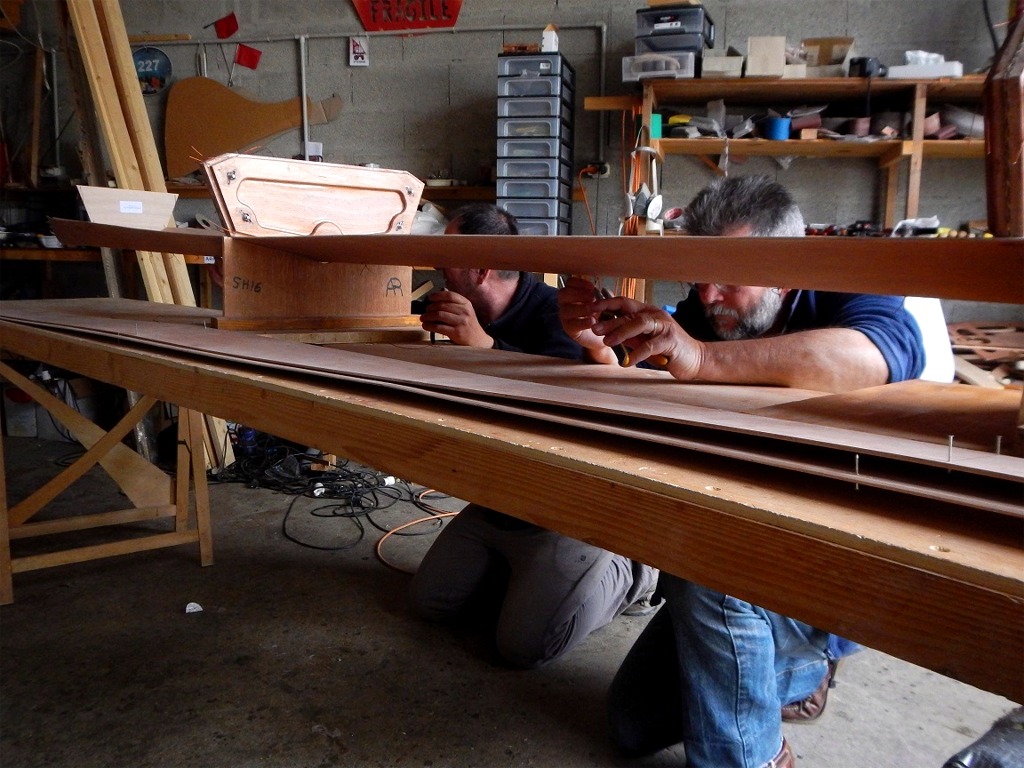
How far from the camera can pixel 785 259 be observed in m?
0.73

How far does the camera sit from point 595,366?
4.19 ft

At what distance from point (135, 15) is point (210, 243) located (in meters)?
4.44

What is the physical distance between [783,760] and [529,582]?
2.31ft

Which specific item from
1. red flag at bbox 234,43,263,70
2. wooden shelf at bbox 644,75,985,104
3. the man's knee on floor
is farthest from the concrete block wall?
the man's knee on floor

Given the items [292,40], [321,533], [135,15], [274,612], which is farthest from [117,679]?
[135,15]

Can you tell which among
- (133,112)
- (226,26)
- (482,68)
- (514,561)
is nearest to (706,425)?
(514,561)

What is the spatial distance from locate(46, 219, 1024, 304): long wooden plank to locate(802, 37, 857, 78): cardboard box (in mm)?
2871

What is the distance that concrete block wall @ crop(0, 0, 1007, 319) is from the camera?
12.6ft

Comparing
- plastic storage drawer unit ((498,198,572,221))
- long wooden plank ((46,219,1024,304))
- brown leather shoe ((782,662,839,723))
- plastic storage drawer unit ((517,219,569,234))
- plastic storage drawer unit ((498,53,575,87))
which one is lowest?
brown leather shoe ((782,662,839,723))

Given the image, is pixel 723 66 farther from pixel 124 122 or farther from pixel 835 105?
pixel 124 122

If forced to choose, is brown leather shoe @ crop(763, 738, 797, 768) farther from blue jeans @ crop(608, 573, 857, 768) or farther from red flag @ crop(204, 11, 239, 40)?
red flag @ crop(204, 11, 239, 40)

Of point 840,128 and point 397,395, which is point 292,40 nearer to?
point 840,128

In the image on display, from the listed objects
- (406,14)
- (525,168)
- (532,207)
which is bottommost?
(532,207)

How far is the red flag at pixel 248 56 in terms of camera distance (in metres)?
4.79
